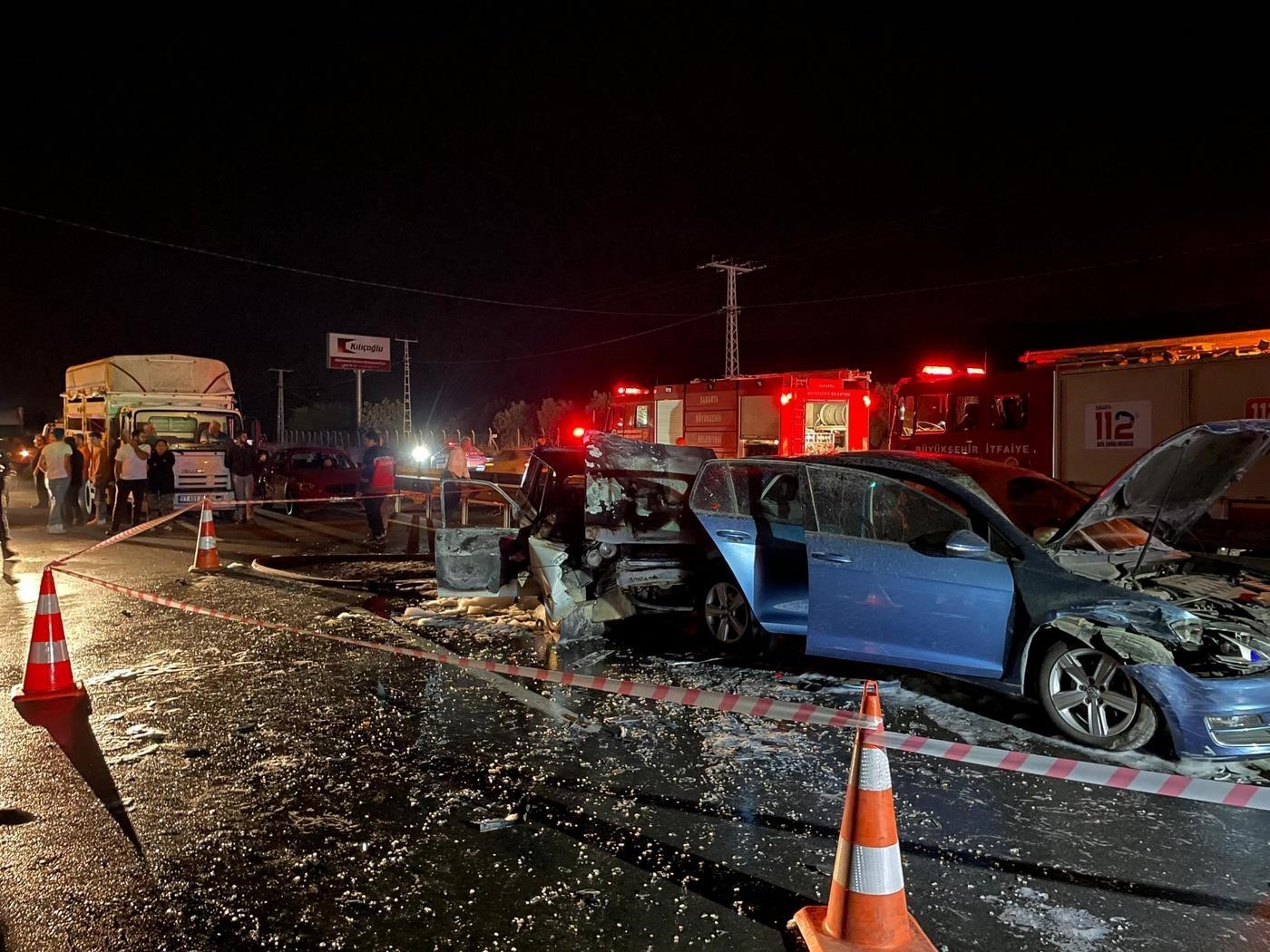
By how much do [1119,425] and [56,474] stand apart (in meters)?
16.4

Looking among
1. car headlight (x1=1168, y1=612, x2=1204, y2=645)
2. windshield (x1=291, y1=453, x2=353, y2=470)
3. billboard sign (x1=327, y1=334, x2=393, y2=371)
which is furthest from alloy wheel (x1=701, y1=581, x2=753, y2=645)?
billboard sign (x1=327, y1=334, x2=393, y2=371)

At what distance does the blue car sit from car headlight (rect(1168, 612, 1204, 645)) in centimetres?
1

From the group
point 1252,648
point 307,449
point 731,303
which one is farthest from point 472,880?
point 731,303

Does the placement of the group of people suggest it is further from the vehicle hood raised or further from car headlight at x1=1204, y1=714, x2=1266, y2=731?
car headlight at x1=1204, y1=714, x2=1266, y2=731

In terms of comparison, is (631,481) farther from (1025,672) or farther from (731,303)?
(731,303)

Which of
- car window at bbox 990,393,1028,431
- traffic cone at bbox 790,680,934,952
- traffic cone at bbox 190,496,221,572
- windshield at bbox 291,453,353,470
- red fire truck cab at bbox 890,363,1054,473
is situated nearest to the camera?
traffic cone at bbox 790,680,934,952

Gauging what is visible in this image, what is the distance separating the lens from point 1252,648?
4.75 m

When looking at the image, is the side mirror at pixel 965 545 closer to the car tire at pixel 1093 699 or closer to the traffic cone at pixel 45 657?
the car tire at pixel 1093 699

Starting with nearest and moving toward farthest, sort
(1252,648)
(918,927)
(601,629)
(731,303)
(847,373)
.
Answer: (918,927) → (1252,648) → (601,629) → (847,373) → (731,303)

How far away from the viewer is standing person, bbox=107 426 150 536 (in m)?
15.3

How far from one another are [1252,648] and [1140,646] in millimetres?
529

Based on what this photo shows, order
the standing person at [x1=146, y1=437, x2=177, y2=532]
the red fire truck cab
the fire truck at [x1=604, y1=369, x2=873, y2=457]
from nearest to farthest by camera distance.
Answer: the red fire truck cab → the standing person at [x1=146, y1=437, x2=177, y2=532] → the fire truck at [x1=604, y1=369, x2=873, y2=457]

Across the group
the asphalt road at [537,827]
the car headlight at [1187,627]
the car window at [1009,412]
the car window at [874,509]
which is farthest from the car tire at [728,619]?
the car window at [1009,412]

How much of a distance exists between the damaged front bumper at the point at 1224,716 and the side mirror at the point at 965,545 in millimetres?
1217
